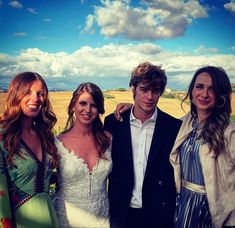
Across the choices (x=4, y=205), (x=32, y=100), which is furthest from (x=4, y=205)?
(x=32, y=100)

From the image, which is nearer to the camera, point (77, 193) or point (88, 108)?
point (77, 193)

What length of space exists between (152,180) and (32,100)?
1.49 meters

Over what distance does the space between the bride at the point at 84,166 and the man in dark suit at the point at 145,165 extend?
0.66 feet

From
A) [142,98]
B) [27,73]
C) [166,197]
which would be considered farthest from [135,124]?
[27,73]

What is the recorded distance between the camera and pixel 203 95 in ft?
9.96

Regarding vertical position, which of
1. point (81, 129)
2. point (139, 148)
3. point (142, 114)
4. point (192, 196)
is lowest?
point (192, 196)

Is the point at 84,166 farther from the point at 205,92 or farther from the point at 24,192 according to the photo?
the point at 205,92

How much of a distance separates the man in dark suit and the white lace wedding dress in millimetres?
337

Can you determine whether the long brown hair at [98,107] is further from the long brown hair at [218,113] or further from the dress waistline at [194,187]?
the long brown hair at [218,113]

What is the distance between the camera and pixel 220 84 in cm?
305

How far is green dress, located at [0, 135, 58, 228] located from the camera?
2.37 metres

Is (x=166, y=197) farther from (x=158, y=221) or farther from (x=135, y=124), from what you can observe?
(x=135, y=124)

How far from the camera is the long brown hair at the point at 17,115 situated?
2.51 metres

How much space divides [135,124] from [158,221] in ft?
3.45
